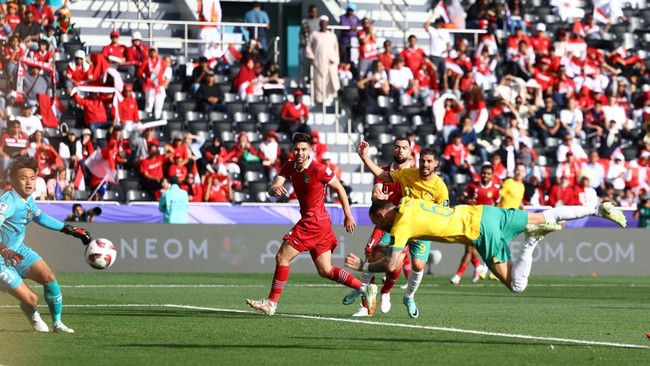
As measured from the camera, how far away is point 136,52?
31500 mm

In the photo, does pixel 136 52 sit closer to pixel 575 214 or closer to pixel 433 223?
pixel 575 214

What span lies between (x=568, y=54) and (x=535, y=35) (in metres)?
1.04

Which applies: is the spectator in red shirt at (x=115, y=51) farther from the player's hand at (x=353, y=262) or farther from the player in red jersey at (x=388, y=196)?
the player's hand at (x=353, y=262)

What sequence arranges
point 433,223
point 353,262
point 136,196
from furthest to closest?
point 136,196 → point 433,223 → point 353,262

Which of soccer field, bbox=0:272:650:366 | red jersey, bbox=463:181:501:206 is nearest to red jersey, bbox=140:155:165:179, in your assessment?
soccer field, bbox=0:272:650:366

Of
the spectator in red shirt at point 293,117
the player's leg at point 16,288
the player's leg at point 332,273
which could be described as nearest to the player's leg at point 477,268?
the spectator in red shirt at point 293,117

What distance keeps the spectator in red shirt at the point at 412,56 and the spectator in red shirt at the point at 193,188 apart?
26.3ft

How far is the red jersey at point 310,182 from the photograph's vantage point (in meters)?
15.9

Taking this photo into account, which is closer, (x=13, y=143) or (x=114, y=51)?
(x=13, y=143)

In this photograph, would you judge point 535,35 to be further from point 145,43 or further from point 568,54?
point 145,43

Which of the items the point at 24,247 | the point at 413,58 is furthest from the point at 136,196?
the point at 24,247

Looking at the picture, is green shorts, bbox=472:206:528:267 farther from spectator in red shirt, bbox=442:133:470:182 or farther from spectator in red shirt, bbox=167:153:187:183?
spectator in red shirt, bbox=442:133:470:182

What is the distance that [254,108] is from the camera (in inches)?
1270

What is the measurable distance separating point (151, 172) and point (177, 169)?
0.54m
